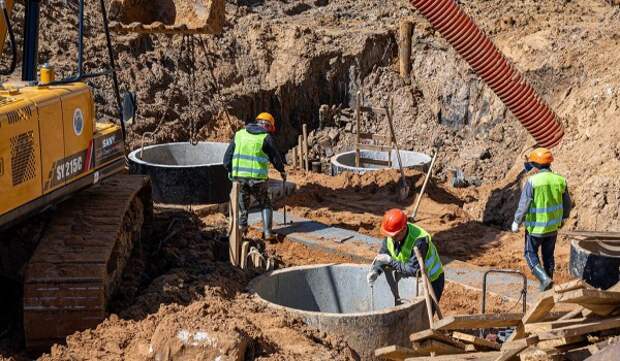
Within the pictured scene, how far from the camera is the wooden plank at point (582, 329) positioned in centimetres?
584

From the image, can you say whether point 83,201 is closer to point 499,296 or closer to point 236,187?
point 236,187

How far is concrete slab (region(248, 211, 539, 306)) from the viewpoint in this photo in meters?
9.73

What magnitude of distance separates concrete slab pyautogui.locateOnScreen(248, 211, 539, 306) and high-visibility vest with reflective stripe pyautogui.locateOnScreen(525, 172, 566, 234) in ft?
2.66

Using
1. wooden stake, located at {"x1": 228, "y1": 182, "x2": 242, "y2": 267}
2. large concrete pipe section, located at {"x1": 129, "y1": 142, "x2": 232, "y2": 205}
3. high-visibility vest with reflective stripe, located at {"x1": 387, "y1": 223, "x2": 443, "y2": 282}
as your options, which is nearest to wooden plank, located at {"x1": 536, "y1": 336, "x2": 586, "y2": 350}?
high-visibility vest with reflective stripe, located at {"x1": 387, "y1": 223, "x2": 443, "y2": 282}

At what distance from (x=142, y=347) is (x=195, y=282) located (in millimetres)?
1432

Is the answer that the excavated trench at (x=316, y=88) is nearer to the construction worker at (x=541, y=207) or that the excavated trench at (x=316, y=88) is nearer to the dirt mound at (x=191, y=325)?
the construction worker at (x=541, y=207)

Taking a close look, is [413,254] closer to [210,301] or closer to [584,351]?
[210,301]

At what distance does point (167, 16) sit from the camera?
1437cm

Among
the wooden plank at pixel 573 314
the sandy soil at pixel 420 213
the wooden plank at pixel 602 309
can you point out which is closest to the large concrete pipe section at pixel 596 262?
the sandy soil at pixel 420 213

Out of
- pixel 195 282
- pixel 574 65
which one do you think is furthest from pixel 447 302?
pixel 574 65

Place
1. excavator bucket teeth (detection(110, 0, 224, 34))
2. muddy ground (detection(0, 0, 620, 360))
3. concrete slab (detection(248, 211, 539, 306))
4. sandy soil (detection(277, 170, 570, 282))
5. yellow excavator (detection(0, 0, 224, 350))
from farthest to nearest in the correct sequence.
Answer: excavator bucket teeth (detection(110, 0, 224, 34)), sandy soil (detection(277, 170, 570, 282)), concrete slab (detection(248, 211, 539, 306)), muddy ground (detection(0, 0, 620, 360)), yellow excavator (detection(0, 0, 224, 350))

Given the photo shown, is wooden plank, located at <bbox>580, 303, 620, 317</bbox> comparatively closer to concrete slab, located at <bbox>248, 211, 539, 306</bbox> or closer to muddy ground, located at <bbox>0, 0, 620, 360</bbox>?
muddy ground, located at <bbox>0, 0, 620, 360</bbox>

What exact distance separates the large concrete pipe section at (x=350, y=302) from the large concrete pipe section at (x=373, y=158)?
7.36 meters

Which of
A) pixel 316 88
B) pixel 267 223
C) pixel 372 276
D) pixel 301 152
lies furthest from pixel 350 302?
pixel 316 88
